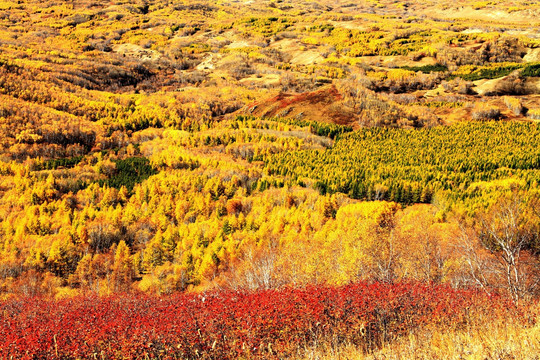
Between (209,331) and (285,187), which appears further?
(285,187)

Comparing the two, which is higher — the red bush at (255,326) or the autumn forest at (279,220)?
the red bush at (255,326)

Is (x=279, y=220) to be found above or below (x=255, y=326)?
below

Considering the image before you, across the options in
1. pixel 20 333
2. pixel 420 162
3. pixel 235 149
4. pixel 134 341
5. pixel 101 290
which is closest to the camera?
pixel 134 341

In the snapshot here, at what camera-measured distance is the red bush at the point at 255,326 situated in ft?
51.4

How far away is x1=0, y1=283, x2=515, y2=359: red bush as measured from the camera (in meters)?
15.7

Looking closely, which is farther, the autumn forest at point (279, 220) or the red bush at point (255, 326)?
the autumn forest at point (279, 220)

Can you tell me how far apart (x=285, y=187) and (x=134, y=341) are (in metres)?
93.2

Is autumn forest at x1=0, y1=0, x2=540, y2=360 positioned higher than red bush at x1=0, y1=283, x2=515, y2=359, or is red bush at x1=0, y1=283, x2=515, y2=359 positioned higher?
red bush at x1=0, y1=283, x2=515, y2=359

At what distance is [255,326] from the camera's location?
651 inches

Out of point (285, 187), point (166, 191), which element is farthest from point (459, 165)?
point (166, 191)

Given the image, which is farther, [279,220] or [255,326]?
[279,220]

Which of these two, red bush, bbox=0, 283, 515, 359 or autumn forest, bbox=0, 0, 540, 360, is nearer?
red bush, bbox=0, 283, 515, 359

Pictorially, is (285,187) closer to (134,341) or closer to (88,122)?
(134,341)

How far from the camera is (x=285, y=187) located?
355 ft
